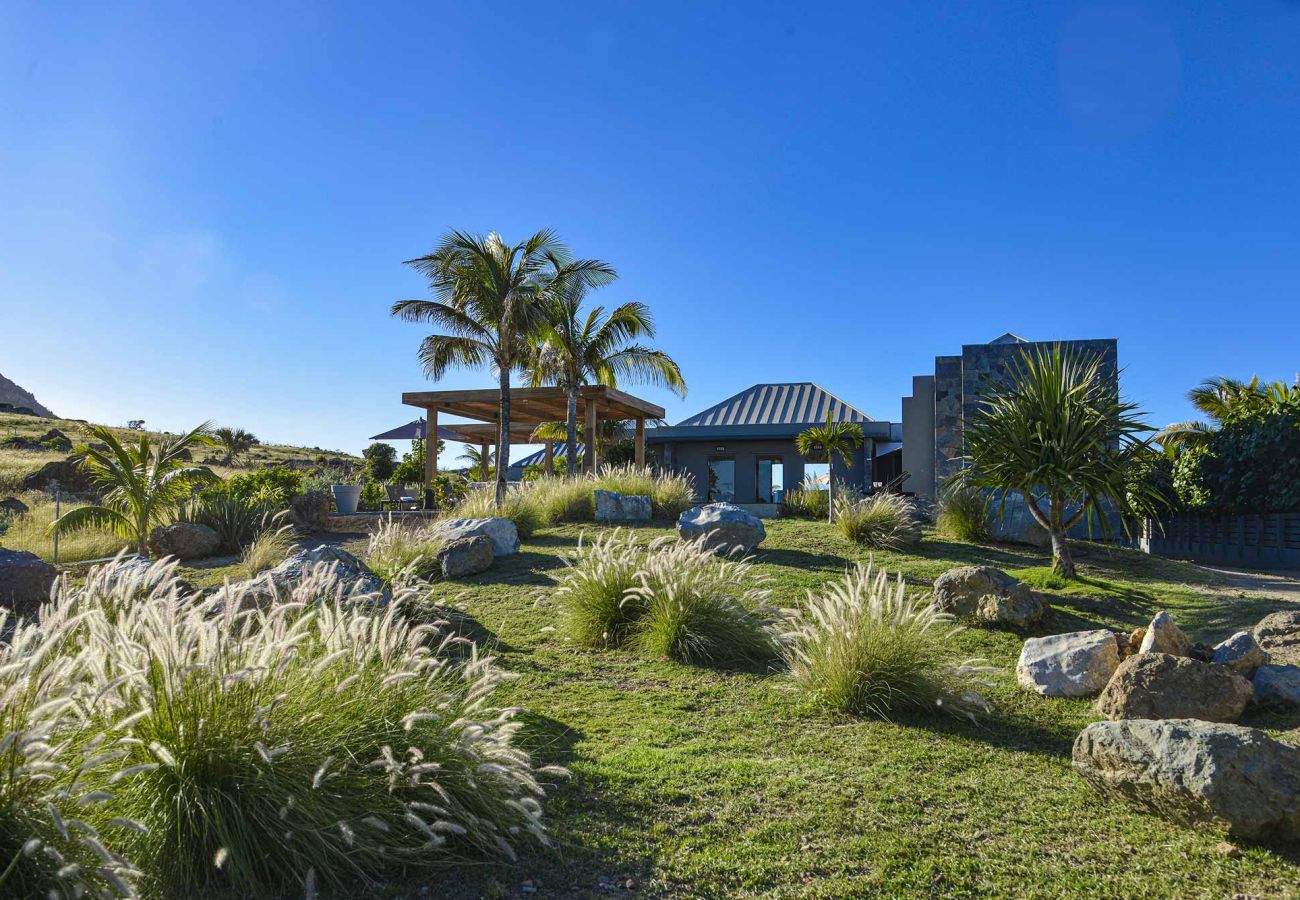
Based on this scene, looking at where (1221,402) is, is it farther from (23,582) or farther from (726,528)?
(23,582)

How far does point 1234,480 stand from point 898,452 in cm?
1121

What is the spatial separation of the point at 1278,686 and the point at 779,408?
20.8 m

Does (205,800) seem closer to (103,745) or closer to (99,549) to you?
(103,745)

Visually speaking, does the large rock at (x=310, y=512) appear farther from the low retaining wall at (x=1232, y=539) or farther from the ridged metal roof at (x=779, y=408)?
the low retaining wall at (x=1232, y=539)

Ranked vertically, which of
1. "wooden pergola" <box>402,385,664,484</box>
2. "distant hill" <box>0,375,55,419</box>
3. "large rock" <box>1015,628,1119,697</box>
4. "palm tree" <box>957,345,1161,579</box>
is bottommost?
"large rock" <box>1015,628,1119,697</box>

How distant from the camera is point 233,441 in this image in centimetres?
3997

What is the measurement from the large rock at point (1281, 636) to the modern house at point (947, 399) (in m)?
10.0

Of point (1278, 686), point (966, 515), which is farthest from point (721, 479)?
point (1278, 686)

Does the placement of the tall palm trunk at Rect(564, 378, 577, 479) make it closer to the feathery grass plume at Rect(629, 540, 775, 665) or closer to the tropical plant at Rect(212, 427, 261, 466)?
the feathery grass plume at Rect(629, 540, 775, 665)

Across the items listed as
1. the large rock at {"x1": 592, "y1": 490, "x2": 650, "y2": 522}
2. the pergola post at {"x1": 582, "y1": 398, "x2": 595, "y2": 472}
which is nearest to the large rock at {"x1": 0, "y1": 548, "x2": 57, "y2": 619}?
the large rock at {"x1": 592, "y1": 490, "x2": 650, "y2": 522}

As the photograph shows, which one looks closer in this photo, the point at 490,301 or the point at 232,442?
the point at 490,301

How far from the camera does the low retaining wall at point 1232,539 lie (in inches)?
542

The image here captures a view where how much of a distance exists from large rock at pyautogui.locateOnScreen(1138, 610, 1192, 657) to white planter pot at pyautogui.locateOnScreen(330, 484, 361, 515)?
17415 mm

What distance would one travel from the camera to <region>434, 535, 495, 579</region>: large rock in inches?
381
